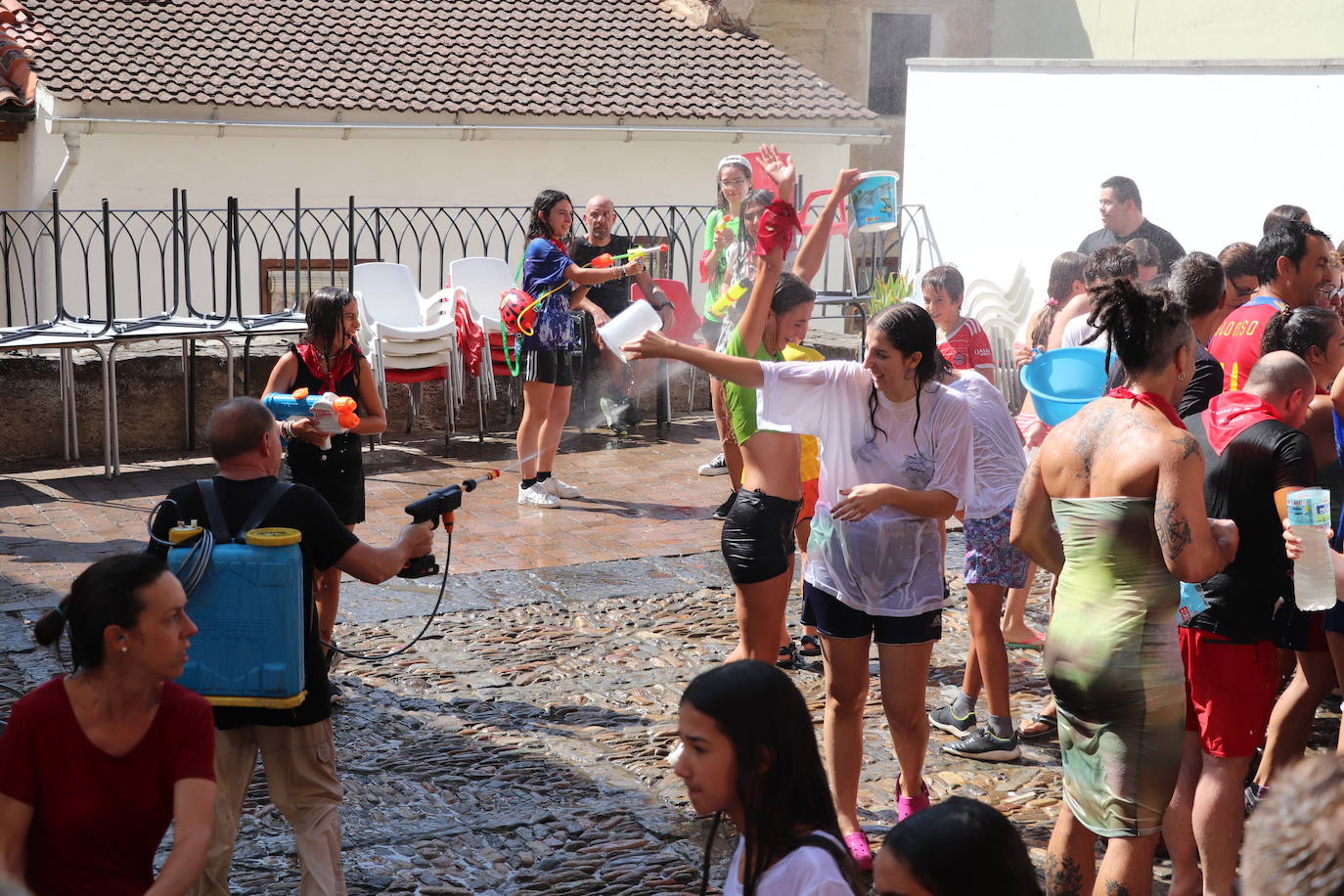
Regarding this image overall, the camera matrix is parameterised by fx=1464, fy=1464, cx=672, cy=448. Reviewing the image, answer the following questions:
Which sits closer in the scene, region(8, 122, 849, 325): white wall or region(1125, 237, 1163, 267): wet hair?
region(1125, 237, 1163, 267): wet hair

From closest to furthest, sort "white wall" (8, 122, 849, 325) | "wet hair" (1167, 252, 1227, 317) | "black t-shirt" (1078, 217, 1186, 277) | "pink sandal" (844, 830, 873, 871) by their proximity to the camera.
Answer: "pink sandal" (844, 830, 873, 871) → "wet hair" (1167, 252, 1227, 317) → "black t-shirt" (1078, 217, 1186, 277) → "white wall" (8, 122, 849, 325)

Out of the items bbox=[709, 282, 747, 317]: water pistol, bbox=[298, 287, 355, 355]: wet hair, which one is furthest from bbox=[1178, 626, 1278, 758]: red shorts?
bbox=[709, 282, 747, 317]: water pistol

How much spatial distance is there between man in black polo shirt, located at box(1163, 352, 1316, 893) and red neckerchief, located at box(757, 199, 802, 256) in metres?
1.51

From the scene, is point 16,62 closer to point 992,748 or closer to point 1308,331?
point 992,748

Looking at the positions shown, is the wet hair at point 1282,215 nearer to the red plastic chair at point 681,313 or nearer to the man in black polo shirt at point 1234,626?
the man in black polo shirt at point 1234,626

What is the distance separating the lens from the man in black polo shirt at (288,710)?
3713 mm

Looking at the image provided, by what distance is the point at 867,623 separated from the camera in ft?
14.2

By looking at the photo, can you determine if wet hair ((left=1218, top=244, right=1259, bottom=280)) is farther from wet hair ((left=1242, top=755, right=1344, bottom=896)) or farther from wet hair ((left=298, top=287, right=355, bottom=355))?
wet hair ((left=1242, top=755, right=1344, bottom=896))

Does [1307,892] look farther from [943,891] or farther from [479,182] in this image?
[479,182]

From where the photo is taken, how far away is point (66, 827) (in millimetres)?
2885

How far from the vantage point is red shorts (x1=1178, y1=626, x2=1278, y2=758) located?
→ 3.83m

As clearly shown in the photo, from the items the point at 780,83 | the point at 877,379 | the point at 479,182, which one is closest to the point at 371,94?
the point at 479,182

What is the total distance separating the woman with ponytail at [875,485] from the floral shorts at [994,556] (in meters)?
0.81

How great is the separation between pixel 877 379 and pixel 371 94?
17.3m
